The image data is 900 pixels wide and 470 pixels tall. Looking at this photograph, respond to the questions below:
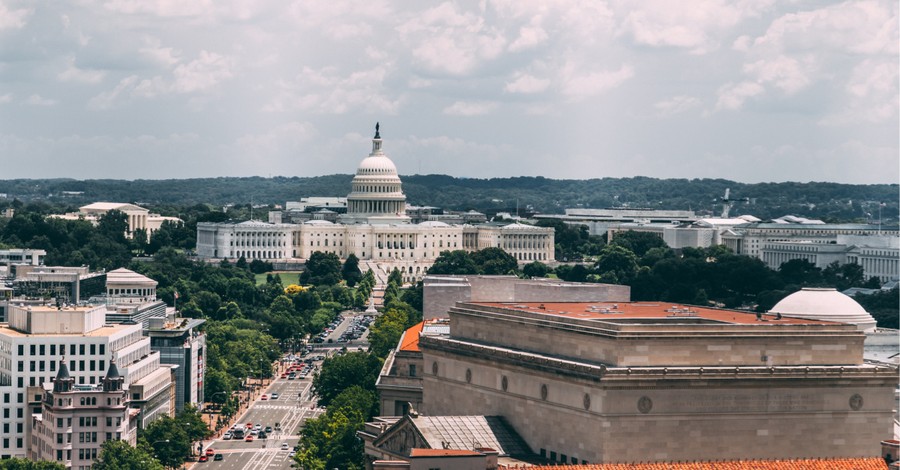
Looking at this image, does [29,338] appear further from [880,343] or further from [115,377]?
[880,343]

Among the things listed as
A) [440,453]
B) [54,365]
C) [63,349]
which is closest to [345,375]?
[63,349]

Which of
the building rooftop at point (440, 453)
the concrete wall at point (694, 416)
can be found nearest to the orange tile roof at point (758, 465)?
the building rooftop at point (440, 453)

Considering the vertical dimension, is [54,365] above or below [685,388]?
below

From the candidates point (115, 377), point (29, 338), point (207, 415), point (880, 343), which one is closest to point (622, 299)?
point (880, 343)

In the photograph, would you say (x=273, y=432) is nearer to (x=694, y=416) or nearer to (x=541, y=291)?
(x=541, y=291)

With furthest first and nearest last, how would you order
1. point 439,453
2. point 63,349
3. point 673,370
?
point 63,349 → point 673,370 → point 439,453
